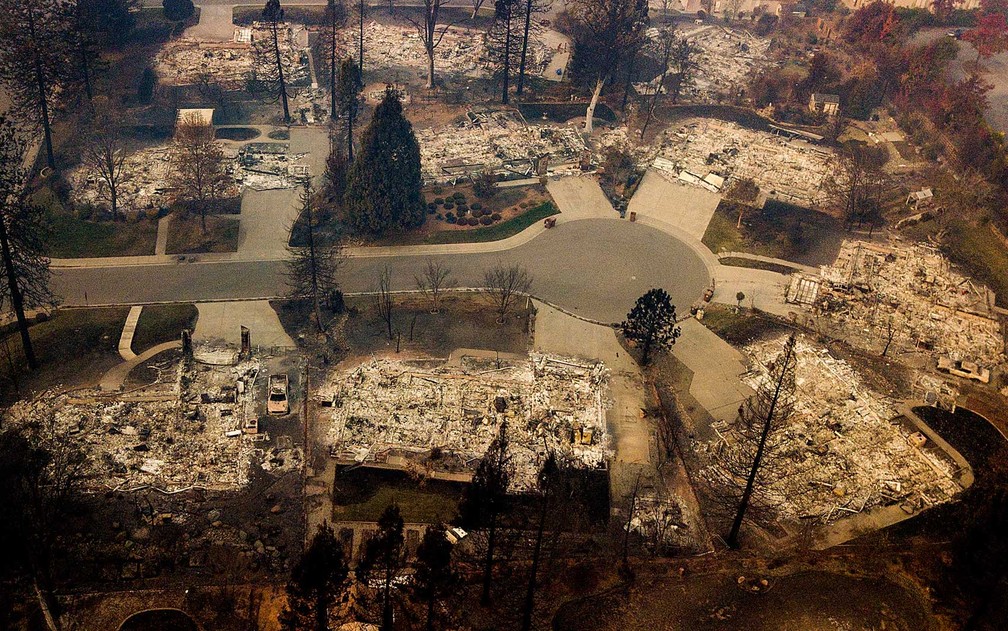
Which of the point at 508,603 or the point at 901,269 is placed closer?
the point at 508,603

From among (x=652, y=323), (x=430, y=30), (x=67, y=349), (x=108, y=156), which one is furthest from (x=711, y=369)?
(x=430, y=30)

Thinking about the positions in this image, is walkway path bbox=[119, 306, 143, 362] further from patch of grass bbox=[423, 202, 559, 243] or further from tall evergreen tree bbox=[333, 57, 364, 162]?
tall evergreen tree bbox=[333, 57, 364, 162]

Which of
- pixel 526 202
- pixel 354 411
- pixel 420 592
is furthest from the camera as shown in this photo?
pixel 526 202

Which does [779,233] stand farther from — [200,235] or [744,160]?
[200,235]

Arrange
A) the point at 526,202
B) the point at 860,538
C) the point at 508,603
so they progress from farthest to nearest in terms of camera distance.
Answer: the point at 526,202 < the point at 860,538 < the point at 508,603

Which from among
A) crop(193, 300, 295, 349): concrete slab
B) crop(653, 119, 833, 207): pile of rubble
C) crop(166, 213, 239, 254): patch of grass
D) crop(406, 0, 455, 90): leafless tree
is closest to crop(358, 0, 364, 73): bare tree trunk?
crop(406, 0, 455, 90): leafless tree

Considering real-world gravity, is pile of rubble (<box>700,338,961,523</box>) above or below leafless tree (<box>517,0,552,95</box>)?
below

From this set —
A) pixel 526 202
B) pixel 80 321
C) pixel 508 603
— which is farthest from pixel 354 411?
pixel 526 202

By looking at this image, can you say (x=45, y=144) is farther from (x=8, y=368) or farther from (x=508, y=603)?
(x=508, y=603)
